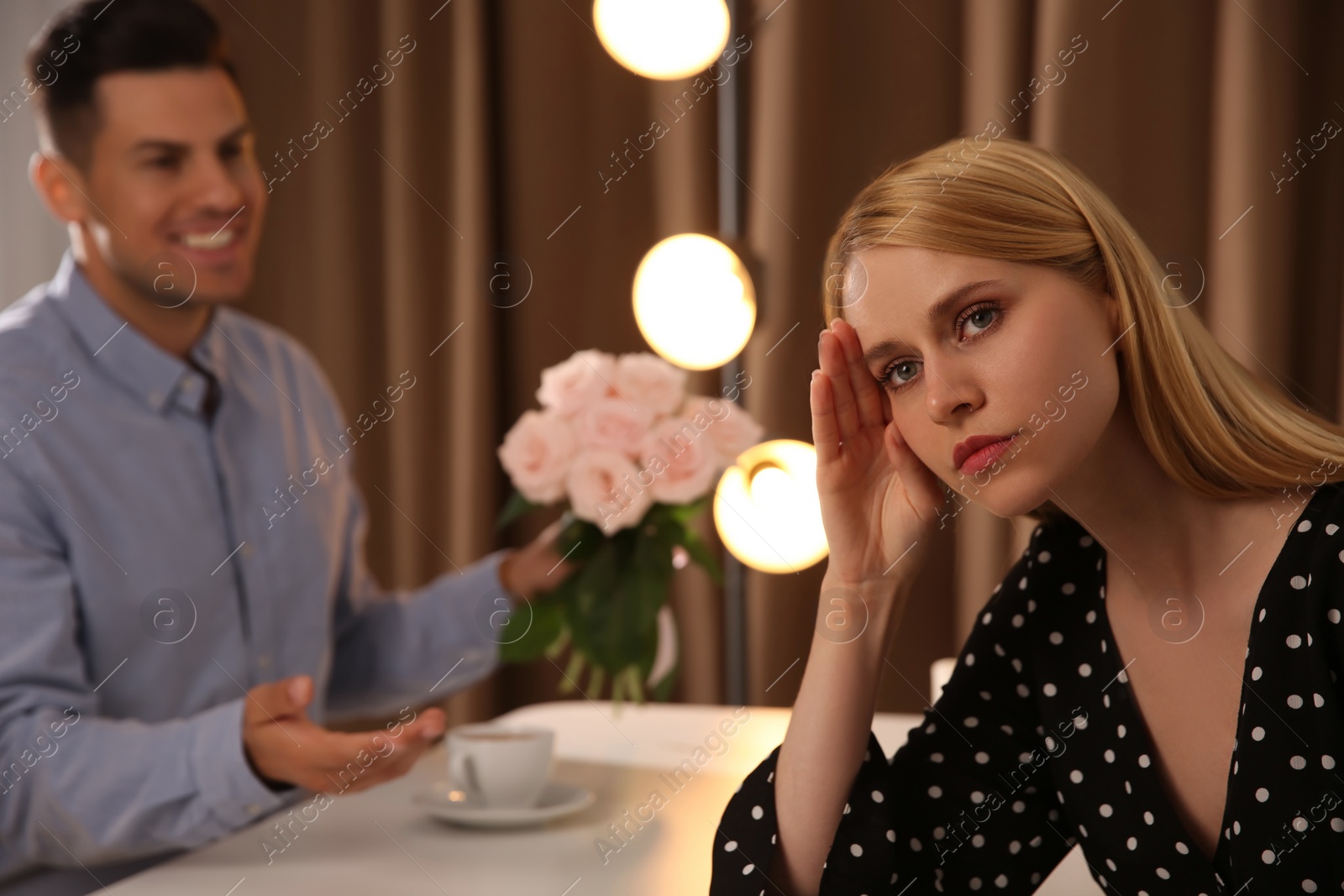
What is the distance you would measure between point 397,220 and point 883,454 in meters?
1.51

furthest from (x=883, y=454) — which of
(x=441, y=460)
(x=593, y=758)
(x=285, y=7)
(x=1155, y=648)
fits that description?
(x=285, y=7)

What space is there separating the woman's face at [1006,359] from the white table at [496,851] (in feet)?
1.23

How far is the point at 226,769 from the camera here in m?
1.03

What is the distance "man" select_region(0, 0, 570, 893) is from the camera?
1085 millimetres

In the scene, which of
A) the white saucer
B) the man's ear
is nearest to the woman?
the white saucer

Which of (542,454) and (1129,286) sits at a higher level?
(542,454)

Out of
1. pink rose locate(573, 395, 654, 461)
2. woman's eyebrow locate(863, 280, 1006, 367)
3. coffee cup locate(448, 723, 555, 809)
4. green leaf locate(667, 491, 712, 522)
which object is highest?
pink rose locate(573, 395, 654, 461)

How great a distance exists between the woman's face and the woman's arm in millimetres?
143

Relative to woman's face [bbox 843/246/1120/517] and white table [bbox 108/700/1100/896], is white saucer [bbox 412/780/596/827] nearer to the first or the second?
white table [bbox 108/700/1100/896]

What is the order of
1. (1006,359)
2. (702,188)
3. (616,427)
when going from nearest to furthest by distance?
(1006,359)
(616,427)
(702,188)

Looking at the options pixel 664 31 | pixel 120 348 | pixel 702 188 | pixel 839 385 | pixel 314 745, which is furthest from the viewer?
pixel 702 188

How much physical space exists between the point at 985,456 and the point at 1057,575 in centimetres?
24

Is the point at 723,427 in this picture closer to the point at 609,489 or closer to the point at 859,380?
the point at 609,489

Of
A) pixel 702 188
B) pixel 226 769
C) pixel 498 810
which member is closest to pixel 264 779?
pixel 226 769
